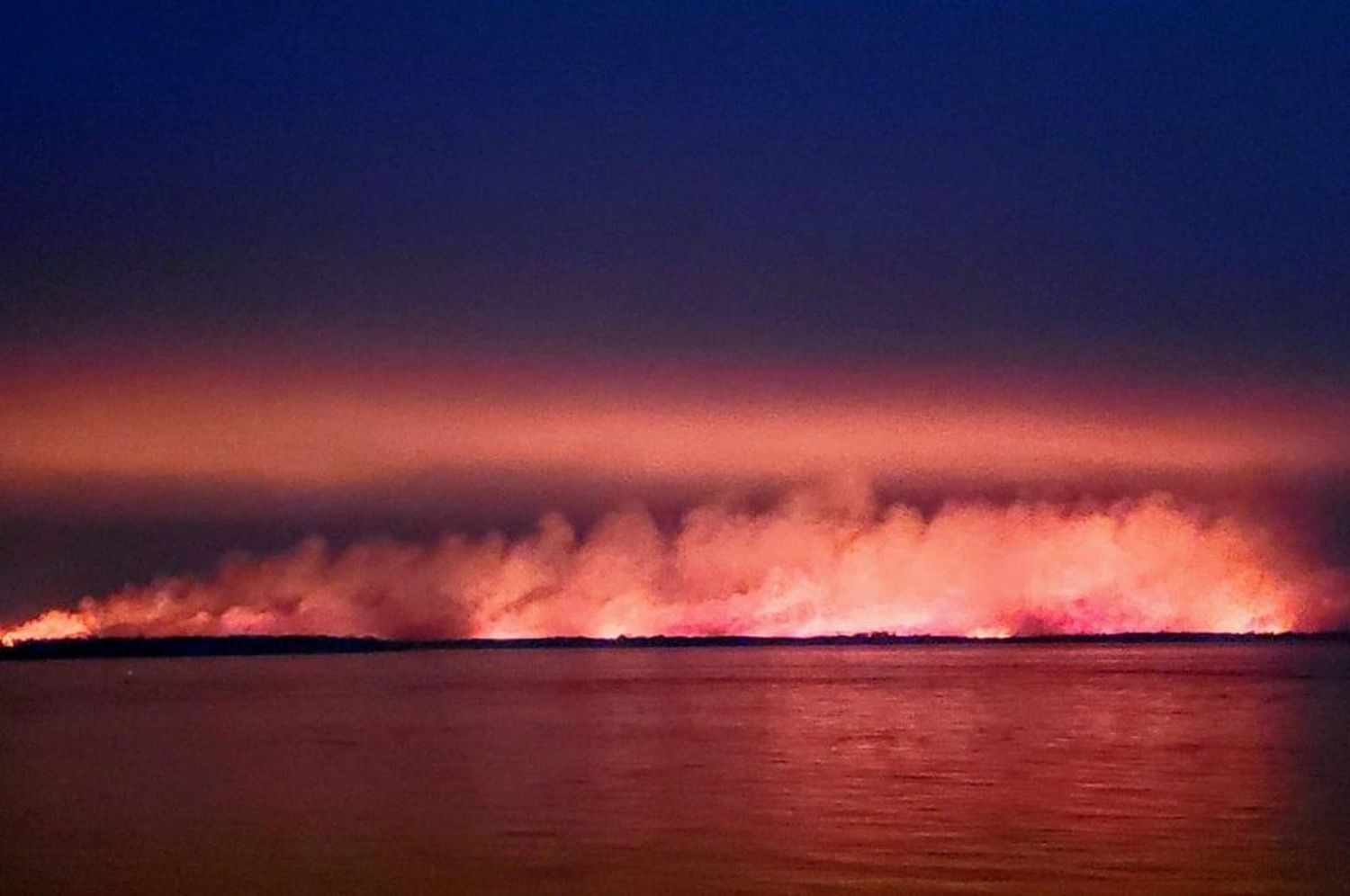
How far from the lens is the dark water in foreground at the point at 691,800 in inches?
1359

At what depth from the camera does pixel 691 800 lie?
47.2 metres

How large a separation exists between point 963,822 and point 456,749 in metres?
28.7

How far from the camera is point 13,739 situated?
255ft

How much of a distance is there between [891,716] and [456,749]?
78.0ft

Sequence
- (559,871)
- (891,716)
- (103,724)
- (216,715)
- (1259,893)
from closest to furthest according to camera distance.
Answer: (1259,893) → (559,871) → (891,716) → (103,724) → (216,715)

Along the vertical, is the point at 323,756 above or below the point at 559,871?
above

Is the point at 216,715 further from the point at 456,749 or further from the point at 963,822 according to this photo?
the point at 963,822

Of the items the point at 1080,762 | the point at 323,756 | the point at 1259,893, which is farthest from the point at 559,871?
the point at 323,756

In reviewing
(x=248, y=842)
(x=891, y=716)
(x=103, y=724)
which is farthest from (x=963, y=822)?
(x=103, y=724)

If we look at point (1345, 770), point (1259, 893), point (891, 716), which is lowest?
point (1259, 893)

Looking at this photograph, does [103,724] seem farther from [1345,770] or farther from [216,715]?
[1345,770]

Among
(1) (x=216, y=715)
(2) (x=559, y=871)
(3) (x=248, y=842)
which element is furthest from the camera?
(1) (x=216, y=715)

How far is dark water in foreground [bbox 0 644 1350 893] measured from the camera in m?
34.5

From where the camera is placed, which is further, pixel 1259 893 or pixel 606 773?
pixel 606 773
